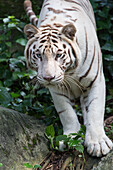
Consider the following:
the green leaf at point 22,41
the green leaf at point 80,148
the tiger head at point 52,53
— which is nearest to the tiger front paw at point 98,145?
the green leaf at point 80,148

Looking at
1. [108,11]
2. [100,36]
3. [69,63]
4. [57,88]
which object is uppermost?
[108,11]

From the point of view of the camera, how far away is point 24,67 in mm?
4145

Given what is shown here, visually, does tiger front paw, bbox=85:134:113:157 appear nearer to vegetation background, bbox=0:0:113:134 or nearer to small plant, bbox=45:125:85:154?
small plant, bbox=45:125:85:154

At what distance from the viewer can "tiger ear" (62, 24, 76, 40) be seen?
8.30 feet

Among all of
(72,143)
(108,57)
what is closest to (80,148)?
(72,143)

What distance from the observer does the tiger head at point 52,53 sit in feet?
7.88

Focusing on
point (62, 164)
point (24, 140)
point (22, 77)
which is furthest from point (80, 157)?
point (22, 77)

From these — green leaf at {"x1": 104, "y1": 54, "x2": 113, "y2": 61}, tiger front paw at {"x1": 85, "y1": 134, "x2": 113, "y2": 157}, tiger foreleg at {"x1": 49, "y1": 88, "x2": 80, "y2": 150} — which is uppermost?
green leaf at {"x1": 104, "y1": 54, "x2": 113, "y2": 61}

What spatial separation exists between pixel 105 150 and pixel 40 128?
781 mm

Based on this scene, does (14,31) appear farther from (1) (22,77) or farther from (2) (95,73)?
(2) (95,73)

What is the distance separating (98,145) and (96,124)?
0.67ft

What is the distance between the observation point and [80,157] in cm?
264

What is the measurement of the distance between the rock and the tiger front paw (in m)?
0.43

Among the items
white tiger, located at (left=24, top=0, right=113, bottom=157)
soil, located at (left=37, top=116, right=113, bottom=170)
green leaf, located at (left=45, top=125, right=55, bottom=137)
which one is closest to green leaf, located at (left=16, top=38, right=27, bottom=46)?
white tiger, located at (left=24, top=0, right=113, bottom=157)
